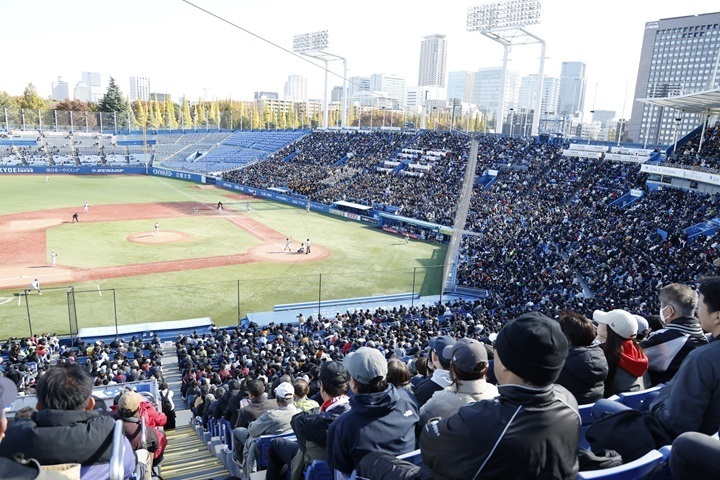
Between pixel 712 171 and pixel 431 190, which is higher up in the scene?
pixel 712 171

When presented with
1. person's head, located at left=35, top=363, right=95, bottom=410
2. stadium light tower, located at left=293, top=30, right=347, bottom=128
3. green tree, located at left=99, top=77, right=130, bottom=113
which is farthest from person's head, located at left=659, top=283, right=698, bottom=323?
green tree, located at left=99, top=77, right=130, bottom=113

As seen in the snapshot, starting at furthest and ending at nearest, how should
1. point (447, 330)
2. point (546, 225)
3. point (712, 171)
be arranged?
point (546, 225), point (712, 171), point (447, 330)

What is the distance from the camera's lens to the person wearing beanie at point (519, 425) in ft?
8.47

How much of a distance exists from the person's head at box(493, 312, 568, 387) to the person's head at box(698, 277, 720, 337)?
82.9 inches

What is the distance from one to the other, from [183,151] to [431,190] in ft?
170

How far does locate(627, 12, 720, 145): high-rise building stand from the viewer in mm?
133125

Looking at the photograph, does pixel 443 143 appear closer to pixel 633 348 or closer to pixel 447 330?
pixel 447 330

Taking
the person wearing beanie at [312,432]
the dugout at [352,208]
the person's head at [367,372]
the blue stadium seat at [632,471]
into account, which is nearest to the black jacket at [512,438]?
the blue stadium seat at [632,471]

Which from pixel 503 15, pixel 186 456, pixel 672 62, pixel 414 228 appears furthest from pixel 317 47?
pixel 672 62

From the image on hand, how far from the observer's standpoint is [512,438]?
2.56m

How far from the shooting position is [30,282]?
26.1m

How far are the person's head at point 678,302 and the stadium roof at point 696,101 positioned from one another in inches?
1021

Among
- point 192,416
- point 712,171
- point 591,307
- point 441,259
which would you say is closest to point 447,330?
point 591,307

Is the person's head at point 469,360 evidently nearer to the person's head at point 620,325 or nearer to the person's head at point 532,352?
the person's head at point 532,352
